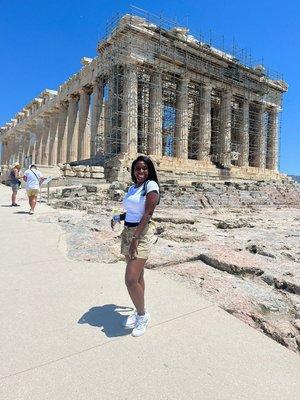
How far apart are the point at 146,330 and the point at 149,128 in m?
29.5

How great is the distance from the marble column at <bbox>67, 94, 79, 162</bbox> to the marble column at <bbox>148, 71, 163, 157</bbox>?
9.35m

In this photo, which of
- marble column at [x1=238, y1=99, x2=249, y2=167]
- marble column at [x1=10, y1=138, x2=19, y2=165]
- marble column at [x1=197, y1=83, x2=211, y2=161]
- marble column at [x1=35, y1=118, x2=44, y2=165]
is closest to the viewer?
marble column at [x1=197, y1=83, x2=211, y2=161]

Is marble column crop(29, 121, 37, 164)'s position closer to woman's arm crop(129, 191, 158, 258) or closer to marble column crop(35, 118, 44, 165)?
marble column crop(35, 118, 44, 165)

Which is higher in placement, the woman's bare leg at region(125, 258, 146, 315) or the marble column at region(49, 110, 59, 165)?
the marble column at region(49, 110, 59, 165)

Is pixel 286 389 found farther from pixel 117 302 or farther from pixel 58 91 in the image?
pixel 58 91

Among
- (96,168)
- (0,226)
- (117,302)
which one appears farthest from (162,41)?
(117,302)

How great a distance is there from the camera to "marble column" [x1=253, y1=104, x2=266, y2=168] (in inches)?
1665

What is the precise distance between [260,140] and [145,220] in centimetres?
4172

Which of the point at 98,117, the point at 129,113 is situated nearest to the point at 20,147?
the point at 98,117

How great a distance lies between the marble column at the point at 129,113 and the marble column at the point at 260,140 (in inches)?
737

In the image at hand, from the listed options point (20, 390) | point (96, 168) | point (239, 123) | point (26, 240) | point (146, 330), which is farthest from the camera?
point (239, 123)

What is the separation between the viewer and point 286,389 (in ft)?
8.11

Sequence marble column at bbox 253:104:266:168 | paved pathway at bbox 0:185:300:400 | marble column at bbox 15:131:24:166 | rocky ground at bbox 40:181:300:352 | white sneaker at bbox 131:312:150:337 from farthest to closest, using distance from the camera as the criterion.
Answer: marble column at bbox 15:131:24:166 < marble column at bbox 253:104:266:168 < rocky ground at bbox 40:181:300:352 < white sneaker at bbox 131:312:150:337 < paved pathway at bbox 0:185:300:400

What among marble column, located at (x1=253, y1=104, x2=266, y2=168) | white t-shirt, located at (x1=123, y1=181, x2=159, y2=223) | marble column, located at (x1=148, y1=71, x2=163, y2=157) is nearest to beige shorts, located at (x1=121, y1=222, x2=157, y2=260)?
white t-shirt, located at (x1=123, y1=181, x2=159, y2=223)
